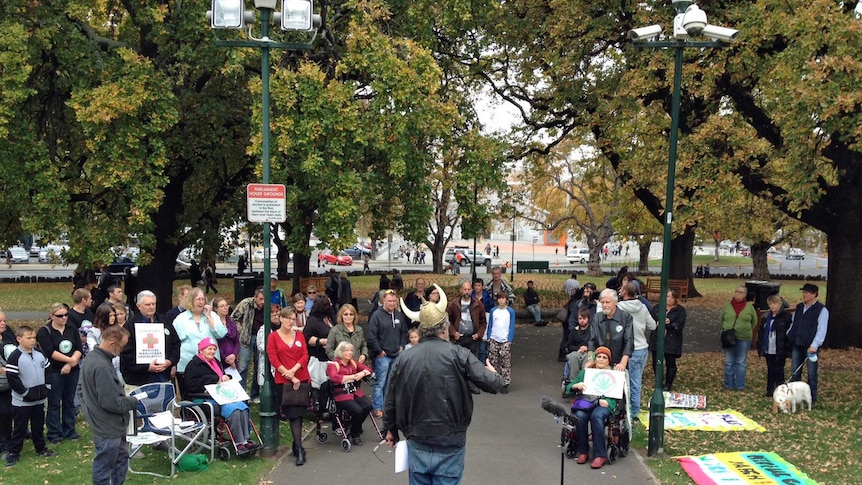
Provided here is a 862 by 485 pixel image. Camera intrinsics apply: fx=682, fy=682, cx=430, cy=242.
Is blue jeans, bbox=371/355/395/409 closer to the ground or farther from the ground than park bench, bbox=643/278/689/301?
closer to the ground

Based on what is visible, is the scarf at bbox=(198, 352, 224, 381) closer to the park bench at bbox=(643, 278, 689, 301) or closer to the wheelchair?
the wheelchair

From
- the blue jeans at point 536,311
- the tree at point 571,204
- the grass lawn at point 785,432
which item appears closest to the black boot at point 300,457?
the grass lawn at point 785,432

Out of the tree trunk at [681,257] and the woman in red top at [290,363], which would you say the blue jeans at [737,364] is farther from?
the tree trunk at [681,257]

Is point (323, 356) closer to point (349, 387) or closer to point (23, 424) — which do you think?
point (349, 387)

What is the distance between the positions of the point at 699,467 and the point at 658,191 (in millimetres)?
12439

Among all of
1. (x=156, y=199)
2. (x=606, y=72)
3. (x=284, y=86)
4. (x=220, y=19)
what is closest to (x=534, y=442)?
(x=220, y=19)

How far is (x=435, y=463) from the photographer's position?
16.0 ft

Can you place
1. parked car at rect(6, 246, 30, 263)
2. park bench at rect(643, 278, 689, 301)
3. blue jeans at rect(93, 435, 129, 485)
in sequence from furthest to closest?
parked car at rect(6, 246, 30, 263) < park bench at rect(643, 278, 689, 301) < blue jeans at rect(93, 435, 129, 485)

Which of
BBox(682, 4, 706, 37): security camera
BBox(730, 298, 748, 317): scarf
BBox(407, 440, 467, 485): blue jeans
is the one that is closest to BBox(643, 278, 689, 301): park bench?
BBox(730, 298, 748, 317): scarf

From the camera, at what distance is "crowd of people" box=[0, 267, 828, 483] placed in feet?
16.1

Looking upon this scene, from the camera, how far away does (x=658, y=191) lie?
18938mm

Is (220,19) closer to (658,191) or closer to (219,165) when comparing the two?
(219,165)

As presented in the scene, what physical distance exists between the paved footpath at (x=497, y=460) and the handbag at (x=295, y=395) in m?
0.67

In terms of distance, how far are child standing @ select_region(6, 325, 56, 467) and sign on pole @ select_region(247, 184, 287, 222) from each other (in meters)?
2.70
